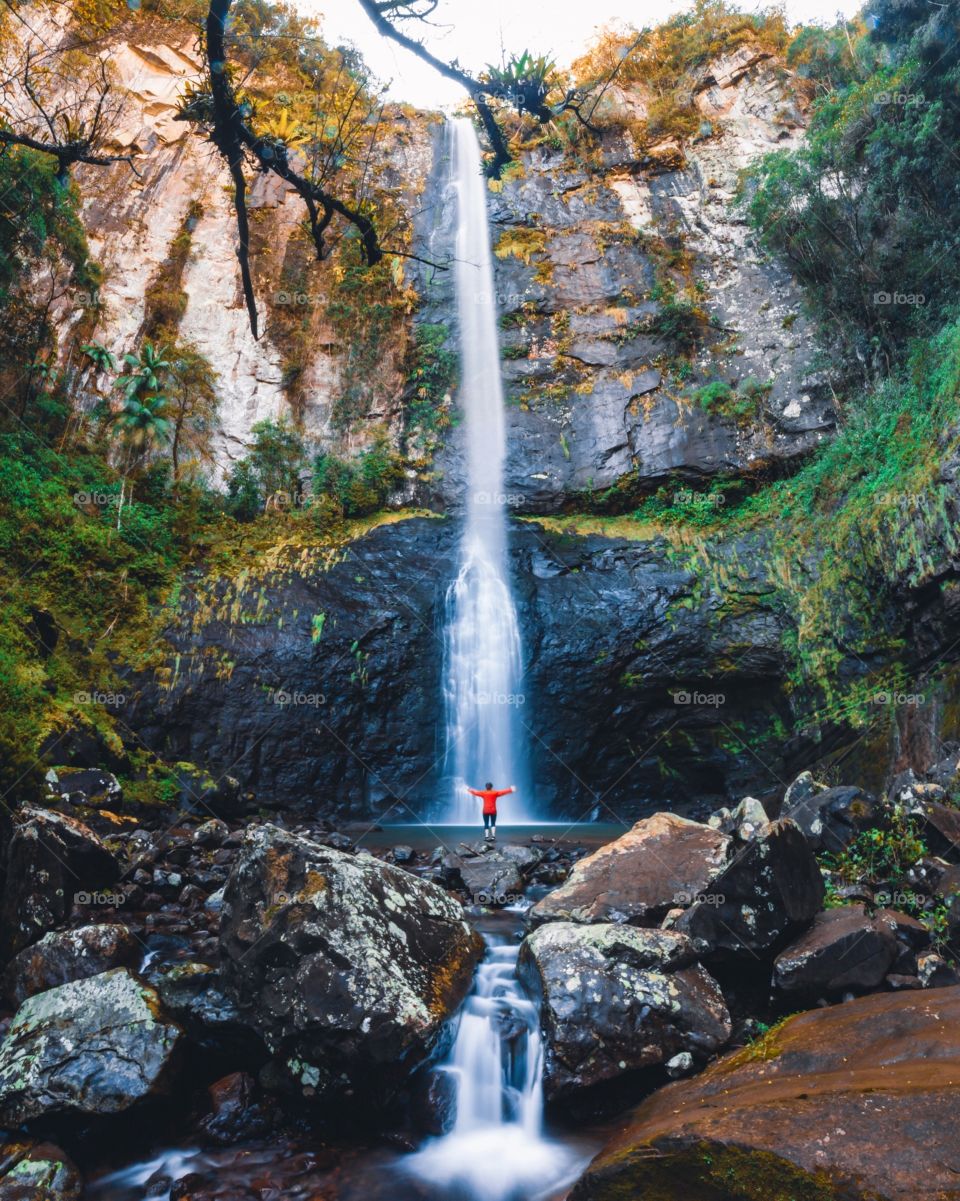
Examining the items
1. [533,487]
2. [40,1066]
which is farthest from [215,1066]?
[533,487]

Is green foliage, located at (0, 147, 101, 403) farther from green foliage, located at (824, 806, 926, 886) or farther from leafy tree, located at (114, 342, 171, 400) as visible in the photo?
green foliage, located at (824, 806, 926, 886)

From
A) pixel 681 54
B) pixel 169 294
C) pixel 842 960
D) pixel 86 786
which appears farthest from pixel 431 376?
pixel 842 960

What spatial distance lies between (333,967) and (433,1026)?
693 millimetres

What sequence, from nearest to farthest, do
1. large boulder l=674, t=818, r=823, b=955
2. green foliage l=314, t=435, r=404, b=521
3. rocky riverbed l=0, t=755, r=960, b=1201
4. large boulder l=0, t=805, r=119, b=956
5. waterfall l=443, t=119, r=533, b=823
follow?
rocky riverbed l=0, t=755, r=960, b=1201
large boulder l=674, t=818, r=823, b=955
large boulder l=0, t=805, r=119, b=956
waterfall l=443, t=119, r=533, b=823
green foliage l=314, t=435, r=404, b=521

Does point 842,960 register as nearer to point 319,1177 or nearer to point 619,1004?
point 619,1004

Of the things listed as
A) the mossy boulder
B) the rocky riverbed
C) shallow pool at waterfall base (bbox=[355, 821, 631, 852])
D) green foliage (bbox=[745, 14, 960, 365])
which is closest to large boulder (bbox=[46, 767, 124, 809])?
shallow pool at waterfall base (bbox=[355, 821, 631, 852])

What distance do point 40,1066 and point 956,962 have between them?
5214 mm

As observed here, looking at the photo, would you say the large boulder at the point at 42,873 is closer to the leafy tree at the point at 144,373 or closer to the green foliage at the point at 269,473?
the green foliage at the point at 269,473

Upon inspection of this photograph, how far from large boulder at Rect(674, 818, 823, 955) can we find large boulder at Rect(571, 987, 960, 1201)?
2.91ft

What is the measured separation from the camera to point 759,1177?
2371mm

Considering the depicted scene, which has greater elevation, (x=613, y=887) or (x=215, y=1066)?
(x=613, y=887)

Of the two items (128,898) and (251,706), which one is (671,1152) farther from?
(251,706)

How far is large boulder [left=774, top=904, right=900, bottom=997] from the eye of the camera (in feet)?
13.1

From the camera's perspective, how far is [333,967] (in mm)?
3945
